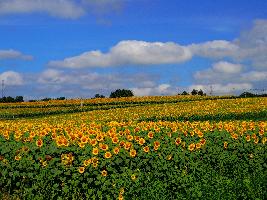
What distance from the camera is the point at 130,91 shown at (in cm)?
6681

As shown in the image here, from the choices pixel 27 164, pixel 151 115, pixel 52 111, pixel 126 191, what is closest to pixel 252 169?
pixel 126 191

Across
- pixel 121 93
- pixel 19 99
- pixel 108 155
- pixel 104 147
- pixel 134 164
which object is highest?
pixel 121 93

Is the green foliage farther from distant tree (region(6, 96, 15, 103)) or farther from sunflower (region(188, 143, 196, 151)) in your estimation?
distant tree (region(6, 96, 15, 103))

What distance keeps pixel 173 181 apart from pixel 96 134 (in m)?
2.12

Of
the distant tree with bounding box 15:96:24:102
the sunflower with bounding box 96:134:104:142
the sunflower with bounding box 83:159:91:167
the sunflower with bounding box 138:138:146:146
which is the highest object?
the distant tree with bounding box 15:96:24:102

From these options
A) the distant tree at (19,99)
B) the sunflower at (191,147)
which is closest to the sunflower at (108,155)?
the sunflower at (191,147)

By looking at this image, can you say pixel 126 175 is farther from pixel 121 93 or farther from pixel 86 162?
pixel 121 93

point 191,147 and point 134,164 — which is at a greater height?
point 191,147

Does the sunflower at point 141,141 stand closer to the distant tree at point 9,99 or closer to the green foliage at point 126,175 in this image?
the green foliage at point 126,175

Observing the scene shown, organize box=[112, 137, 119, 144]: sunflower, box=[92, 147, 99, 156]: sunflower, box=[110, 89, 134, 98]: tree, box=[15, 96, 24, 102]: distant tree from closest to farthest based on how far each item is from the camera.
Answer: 1. box=[92, 147, 99, 156]: sunflower
2. box=[112, 137, 119, 144]: sunflower
3. box=[110, 89, 134, 98]: tree
4. box=[15, 96, 24, 102]: distant tree

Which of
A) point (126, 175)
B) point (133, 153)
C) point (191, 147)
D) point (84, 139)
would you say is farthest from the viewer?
point (191, 147)

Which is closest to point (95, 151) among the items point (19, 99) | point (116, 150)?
point (116, 150)

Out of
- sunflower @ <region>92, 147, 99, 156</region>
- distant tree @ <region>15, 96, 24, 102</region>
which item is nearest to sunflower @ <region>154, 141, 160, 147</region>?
sunflower @ <region>92, 147, 99, 156</region>

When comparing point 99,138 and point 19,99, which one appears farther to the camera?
point 19,99
